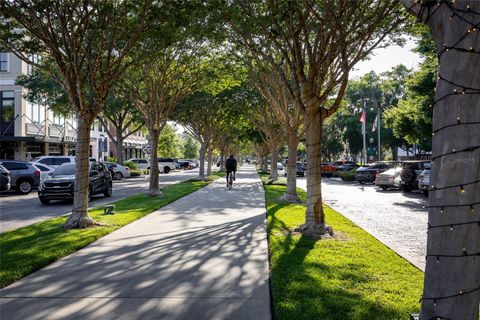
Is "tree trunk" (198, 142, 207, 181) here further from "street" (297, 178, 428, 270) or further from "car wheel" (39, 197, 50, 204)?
"car wheel" (39, 197, 50, 204)

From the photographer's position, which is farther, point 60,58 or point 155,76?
point 155,76

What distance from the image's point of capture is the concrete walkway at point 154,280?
5008 millimetres

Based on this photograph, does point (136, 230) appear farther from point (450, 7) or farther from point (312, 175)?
point (450, 7)

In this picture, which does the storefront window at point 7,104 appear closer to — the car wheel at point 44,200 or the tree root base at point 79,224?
the car wheel at point 44,200

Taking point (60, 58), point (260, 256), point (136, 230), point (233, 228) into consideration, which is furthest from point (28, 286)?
point (60, 58)

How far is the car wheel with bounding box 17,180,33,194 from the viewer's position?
22391 millimetres

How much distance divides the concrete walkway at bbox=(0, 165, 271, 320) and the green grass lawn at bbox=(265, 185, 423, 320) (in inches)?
12.0

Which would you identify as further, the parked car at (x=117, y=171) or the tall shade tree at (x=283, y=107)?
the parked car at (x=117, y=171)

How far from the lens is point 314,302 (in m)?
5.18

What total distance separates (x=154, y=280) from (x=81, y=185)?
218 inches

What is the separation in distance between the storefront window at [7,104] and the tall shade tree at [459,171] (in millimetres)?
45502

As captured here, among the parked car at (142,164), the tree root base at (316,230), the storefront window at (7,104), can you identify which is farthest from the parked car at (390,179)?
the storefront window at (7,104)

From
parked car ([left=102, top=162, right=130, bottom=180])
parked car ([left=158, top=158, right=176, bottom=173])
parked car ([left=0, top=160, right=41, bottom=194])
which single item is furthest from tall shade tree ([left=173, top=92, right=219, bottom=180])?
parked car ([left=158, top=158, right=176, bottom=173])

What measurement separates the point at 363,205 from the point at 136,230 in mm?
10120
